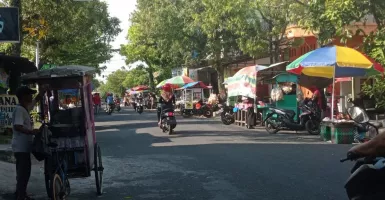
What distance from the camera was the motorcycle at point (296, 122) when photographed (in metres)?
18.0

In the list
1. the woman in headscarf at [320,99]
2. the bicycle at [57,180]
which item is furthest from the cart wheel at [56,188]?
the woman in headscarf at [320,99]

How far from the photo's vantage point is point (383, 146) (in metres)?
3.26

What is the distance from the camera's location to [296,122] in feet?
61.3

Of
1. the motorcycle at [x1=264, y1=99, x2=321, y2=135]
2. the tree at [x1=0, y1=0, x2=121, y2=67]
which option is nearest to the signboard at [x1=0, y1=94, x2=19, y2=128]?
the tree at [x1=0, y1=0, x2=121, y2=67]

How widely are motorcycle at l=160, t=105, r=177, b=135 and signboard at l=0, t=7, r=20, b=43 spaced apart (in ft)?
32.8

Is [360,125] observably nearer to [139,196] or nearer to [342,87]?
[139,196]

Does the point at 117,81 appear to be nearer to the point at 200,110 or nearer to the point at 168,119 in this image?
the point at 200,110

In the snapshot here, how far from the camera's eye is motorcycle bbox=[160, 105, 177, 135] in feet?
60.8

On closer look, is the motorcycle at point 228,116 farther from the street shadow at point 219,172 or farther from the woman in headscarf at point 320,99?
the street shadow at point 219,172

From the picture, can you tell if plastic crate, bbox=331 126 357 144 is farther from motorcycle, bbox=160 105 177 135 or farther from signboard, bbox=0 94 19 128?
signboard, bbox=0 94 19 128

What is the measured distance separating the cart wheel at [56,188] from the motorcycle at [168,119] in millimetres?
11460

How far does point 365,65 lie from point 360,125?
1.79 m

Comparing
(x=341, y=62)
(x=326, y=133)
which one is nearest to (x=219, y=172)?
(x=341, y=62)

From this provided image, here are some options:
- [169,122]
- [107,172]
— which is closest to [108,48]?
[169,122]
